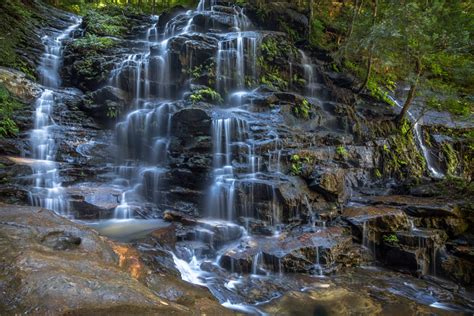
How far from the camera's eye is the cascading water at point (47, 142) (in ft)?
27.0

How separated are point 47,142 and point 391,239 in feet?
35.1

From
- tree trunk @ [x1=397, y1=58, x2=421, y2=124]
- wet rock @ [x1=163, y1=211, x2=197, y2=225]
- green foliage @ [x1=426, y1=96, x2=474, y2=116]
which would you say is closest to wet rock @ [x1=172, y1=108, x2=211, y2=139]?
wet rock @ [x1=163, y1=211, x2=197, y2=225]

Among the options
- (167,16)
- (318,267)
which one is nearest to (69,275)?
(318,267)

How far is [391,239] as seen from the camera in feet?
27.2

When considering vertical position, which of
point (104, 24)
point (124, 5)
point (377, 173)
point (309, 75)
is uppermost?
point (124, 5)

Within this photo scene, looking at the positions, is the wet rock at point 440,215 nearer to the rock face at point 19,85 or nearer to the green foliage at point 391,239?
the green foliage at point 391,239

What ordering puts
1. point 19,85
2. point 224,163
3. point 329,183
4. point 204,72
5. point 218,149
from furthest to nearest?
1. point 204,72
2. point 19,85
3. point 218,149
4. point 224,163
5. point 329,183

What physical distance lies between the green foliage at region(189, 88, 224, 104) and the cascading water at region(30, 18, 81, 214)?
5067 mm

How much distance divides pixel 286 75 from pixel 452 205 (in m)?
8.63

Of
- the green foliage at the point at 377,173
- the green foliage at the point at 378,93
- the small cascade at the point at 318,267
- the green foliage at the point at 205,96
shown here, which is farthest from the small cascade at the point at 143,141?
the green foliage at the point at 378,93

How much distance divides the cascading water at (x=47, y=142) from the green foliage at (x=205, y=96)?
507 cm

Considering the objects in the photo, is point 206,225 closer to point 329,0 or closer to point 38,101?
point 38,101

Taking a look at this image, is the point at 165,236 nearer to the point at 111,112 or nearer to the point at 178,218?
the point at 178,218

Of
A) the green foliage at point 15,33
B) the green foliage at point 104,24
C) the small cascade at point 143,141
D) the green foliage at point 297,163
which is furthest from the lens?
the green foliage at point 104,24
